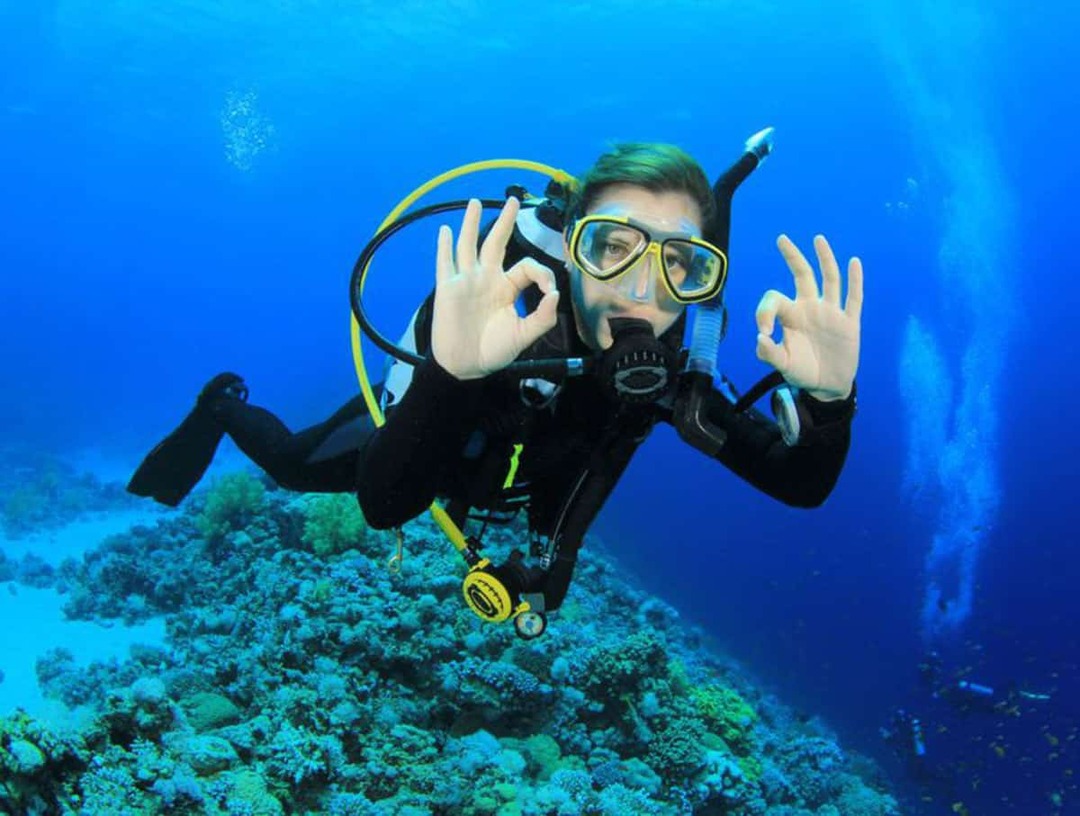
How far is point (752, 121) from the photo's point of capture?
50438 millimetres

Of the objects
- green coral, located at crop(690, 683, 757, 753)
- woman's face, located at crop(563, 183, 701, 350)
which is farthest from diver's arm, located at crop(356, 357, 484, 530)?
green coral, located at crop(690, 683, 757, 753)

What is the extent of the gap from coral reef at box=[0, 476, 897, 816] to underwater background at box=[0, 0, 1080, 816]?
0.10ft

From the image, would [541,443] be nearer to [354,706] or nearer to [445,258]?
[445,258]

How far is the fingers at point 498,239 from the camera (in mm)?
2270

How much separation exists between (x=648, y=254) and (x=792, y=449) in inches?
46.2

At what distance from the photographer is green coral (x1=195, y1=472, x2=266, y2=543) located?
8.84 metres

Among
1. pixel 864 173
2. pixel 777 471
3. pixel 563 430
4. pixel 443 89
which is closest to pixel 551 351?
pixel 563 430

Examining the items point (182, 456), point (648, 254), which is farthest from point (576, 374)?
point (182, 456)

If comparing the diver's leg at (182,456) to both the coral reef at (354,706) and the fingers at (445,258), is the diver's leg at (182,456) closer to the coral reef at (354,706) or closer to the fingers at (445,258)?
the coral reef at (354,706)

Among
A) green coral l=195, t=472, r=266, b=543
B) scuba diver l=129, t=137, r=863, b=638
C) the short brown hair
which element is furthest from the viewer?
green coral l=195, t=472, r=266, b=543

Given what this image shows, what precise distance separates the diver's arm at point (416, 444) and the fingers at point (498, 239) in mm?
413

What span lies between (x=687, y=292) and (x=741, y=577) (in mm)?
33123

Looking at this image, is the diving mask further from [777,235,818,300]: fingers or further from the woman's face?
[777,235,818,300]: fingers

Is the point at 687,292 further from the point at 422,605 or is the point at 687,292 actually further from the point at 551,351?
the point at 422,605
